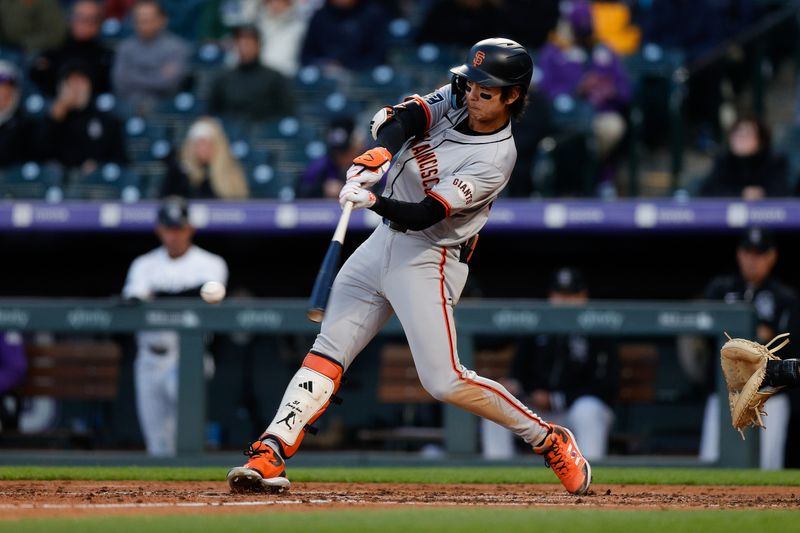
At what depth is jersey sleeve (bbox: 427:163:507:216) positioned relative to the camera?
15.5 ft

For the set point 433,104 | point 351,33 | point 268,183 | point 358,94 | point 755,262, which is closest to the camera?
point 433,104

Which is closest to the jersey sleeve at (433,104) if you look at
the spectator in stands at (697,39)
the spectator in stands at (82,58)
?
the spectator in stands at (697,39)

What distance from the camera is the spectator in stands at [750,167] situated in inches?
325

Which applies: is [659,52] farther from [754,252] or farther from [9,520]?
[9,520]

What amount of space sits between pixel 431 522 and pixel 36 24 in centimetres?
822

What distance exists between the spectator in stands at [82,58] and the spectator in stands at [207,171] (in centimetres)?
182

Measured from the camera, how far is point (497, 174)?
16.0ft

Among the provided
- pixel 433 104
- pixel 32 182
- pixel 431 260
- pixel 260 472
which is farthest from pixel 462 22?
pixel 260 472

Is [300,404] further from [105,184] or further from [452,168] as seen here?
[105,184]

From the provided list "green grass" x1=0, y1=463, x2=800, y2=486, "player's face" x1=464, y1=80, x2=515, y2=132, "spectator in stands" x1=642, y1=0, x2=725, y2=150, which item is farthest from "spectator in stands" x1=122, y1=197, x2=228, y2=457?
"spectator in stands" x1=642, y1=0, x2=725, y2=150

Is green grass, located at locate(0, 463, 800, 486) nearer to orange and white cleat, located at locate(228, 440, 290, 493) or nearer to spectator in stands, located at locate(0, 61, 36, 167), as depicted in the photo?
orange and white cleat, located at locate(228, 440, 290, 493)

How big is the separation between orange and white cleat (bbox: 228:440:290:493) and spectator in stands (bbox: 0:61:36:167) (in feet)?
18.7

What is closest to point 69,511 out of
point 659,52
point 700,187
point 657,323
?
point 657,323

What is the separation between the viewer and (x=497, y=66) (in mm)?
4828
